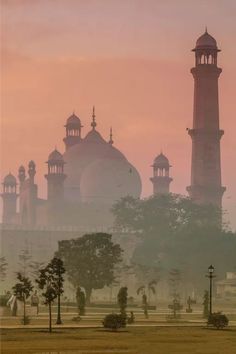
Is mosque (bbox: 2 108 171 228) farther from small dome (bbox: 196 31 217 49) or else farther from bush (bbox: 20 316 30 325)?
bush (bbox: 20 316 30 325)

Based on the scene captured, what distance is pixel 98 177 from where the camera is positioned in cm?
14625

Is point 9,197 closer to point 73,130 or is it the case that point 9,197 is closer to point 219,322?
point 73,130

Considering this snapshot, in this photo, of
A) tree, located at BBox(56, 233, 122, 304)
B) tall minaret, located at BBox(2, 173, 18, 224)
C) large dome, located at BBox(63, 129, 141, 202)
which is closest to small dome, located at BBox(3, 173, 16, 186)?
tall minaret, located at BBox(2, 173, 18, 224)

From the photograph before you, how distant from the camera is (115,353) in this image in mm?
37469

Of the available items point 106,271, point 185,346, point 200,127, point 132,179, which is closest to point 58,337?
point 185,346

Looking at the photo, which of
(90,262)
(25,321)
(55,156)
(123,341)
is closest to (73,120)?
(55,156)

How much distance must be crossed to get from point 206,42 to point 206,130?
10.8m

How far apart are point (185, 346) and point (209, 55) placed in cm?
8943

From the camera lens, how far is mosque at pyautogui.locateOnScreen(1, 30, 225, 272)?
126m

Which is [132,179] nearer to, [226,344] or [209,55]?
[209,55]

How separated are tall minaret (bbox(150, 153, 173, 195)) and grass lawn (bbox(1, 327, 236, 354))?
10570 cm

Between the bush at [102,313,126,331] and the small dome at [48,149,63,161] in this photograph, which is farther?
the small dome at [48,149,63,161]

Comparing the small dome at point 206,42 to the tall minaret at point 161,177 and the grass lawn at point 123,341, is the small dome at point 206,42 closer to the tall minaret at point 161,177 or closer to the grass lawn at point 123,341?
the tall minaret at point 161,177

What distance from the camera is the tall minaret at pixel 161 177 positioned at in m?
155
